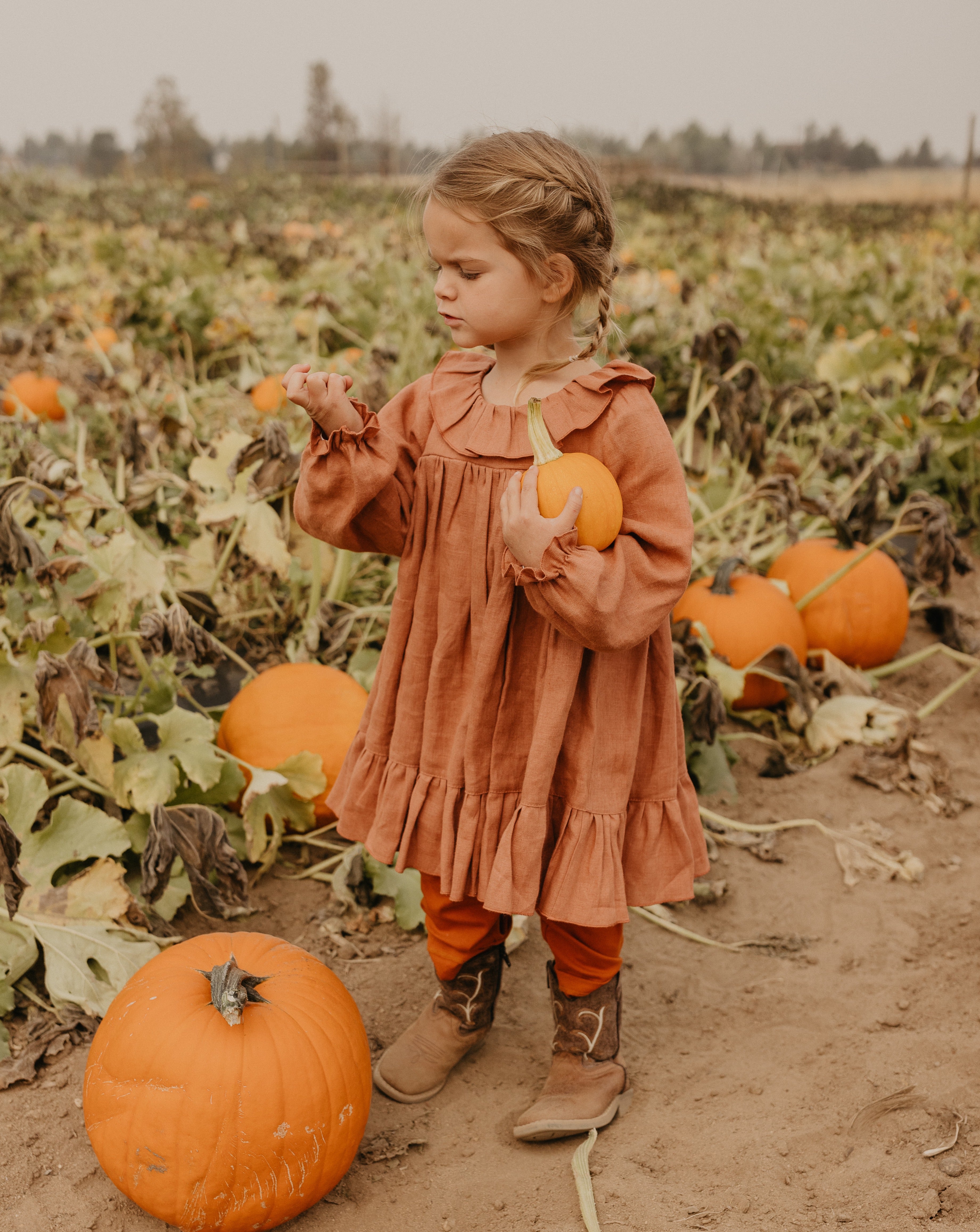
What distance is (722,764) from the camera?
9.93 ft

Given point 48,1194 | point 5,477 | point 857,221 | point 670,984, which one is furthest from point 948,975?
point 857,221

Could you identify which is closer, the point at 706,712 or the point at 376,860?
the point at 376,860

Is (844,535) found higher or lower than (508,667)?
lower

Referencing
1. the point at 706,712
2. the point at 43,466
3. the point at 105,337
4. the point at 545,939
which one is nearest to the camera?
the point at 545,939

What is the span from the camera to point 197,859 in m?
2.14

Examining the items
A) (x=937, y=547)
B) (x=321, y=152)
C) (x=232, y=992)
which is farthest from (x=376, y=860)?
(x=321, y=152)

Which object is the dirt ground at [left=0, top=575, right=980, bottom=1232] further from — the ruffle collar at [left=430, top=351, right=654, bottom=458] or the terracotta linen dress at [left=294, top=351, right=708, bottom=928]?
the ruffle collar at [left=430, top=351, right=654, bottom=458]

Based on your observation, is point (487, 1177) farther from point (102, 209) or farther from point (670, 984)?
point (102, 209)

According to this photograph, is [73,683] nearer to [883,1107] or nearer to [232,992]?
[232,992]

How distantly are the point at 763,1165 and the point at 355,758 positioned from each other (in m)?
0.98

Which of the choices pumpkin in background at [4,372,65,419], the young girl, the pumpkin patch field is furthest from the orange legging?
pumpkin in background at [4,372,65,419]

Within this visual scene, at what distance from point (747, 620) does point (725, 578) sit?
15 centimetres

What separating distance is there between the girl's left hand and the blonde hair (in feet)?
0.89

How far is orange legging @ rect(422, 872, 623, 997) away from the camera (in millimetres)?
1921
